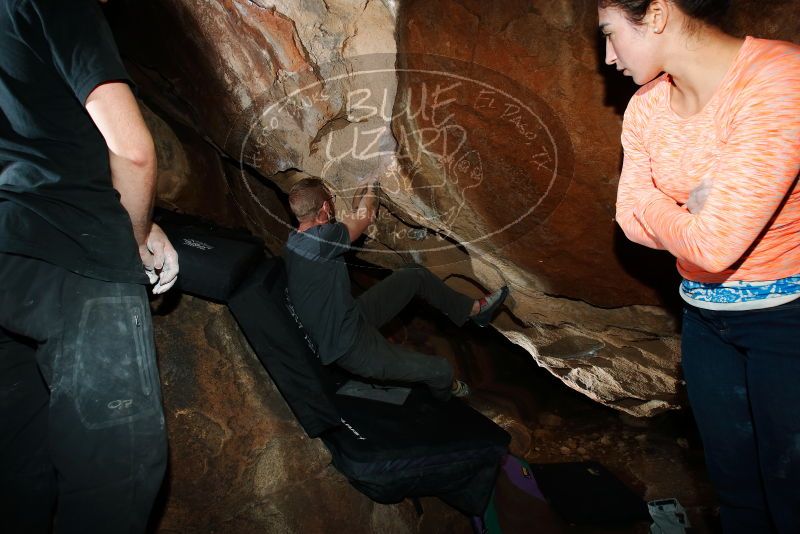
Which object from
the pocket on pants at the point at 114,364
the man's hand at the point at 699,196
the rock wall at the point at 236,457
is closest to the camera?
the man's hand at the point at 699,196

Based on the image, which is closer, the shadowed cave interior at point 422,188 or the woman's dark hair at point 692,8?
the woman's dark hair at point 692,8

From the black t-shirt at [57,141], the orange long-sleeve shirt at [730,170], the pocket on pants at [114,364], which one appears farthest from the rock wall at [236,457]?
the orange long-sleeve shirt at [730,170]

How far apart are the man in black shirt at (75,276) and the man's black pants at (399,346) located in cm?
144

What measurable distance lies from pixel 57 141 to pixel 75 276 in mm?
368

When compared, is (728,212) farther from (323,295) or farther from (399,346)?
(399,346)

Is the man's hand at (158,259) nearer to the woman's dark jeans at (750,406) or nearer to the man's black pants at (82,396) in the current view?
the man's black pants at (82,396)

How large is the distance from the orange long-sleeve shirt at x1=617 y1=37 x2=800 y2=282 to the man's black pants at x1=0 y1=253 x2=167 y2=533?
4.68 feet

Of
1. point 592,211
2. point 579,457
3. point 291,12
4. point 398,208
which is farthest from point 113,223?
point 579,457

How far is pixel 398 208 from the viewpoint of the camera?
2451 mm

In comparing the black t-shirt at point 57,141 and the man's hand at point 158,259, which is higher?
the black t-shirt at point 57,141

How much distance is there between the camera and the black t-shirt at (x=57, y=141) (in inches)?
46.2

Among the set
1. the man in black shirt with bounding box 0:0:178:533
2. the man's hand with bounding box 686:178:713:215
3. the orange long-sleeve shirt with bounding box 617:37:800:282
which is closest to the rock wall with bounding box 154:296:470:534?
the man in black shirt with bounding box 0:0:178:533

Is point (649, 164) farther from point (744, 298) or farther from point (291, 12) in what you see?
point (291, 12)

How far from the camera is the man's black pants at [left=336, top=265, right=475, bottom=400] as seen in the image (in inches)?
107
